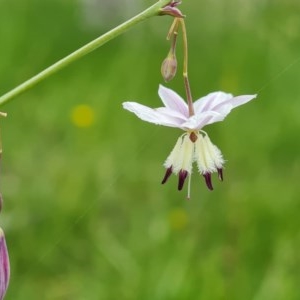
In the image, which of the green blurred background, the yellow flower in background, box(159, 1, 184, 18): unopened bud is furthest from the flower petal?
the yellow flower in background

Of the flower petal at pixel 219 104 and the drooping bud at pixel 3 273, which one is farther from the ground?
the flower petal at pixel 219 104

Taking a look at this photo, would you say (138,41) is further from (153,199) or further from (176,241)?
(176,241)

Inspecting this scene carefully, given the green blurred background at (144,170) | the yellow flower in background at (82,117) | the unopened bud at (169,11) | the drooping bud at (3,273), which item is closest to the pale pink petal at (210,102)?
the unopened bud at (169,11)

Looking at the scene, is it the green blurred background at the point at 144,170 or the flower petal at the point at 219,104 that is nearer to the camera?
the flower petal at the point at 219,104

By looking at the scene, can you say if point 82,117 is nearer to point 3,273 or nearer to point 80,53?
point 3,273

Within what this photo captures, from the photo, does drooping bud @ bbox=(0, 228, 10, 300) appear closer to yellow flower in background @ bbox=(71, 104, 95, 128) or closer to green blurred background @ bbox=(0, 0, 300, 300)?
green blurred background @ bbox=(0, 0, 300, 300)

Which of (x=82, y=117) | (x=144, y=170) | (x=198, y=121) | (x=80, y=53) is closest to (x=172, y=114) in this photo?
(x=198, y=121)

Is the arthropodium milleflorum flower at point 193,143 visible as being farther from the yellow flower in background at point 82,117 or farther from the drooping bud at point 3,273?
the yellow flower in background at point 82,117
